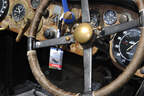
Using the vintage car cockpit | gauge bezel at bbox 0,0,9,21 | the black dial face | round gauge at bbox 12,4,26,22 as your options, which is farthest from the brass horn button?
gauge bezel at bbox 0,0,9,21

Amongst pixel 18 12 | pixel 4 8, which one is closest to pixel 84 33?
pixel 18 12

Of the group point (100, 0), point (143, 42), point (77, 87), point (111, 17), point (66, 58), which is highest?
point (100, 0)

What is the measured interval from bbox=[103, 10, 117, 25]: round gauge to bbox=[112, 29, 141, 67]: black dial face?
0.44 ft

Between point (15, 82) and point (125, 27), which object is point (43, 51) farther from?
point (125, 27)

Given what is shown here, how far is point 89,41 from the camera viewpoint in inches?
44.6

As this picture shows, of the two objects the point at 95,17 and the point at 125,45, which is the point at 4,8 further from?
the point at 125,45

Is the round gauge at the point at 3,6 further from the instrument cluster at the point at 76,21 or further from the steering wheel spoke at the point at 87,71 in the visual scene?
the steering wheel spoke at the point at 87,71

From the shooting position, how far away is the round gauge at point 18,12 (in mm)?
2023

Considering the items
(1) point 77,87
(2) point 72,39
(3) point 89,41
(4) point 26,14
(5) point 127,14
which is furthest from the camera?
(1) point 77,87

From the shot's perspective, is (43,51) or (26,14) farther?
(43,51)

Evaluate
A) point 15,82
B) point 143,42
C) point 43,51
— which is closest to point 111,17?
point 143,42

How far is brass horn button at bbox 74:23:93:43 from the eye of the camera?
3.67ft

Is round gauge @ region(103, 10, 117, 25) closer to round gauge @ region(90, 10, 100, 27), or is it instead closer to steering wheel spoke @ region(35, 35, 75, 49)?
round gauge @ region(90, 10, 100, 27)

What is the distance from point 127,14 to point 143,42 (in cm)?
54
